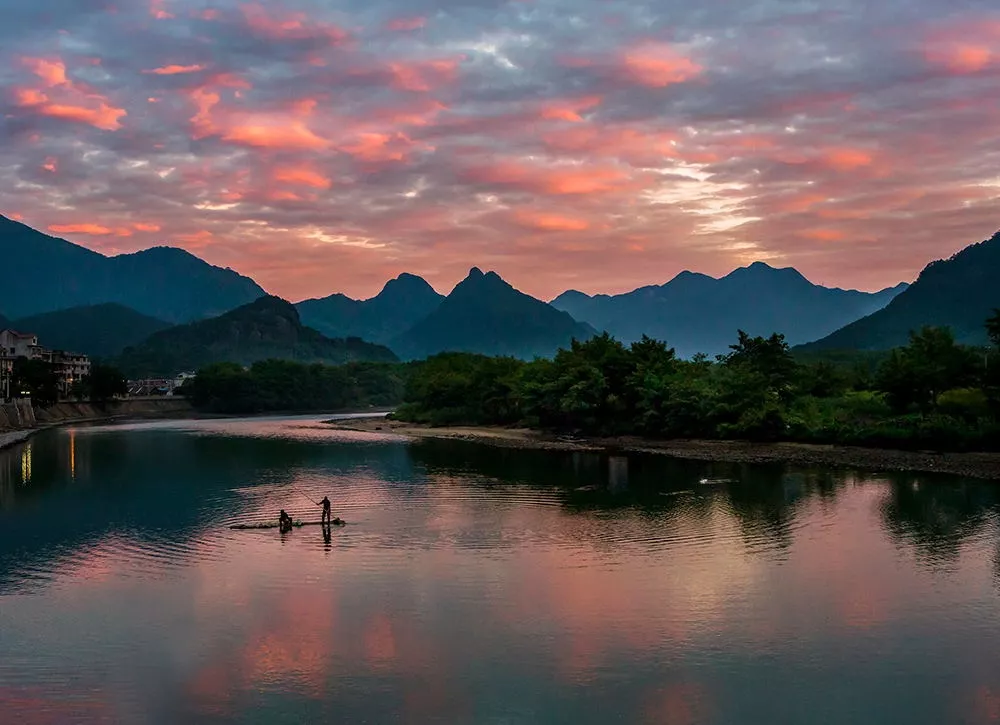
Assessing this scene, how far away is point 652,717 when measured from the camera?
16.4 meters

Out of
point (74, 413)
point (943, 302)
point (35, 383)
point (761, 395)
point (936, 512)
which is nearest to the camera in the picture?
point (936, 512)

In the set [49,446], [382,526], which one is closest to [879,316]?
[49,446]

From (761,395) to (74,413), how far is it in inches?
3982

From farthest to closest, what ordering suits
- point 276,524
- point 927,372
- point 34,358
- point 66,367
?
point 66,367 → point 34,358 → point 927,372 → point 276,524

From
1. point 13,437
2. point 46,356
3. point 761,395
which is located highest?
point 46,356

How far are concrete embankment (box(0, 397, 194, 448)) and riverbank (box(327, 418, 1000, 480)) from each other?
135 feet

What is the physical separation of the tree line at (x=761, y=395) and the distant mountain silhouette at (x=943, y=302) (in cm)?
9796

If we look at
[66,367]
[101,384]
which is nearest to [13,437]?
[101,384]

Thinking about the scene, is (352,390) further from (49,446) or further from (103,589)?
(103,589)

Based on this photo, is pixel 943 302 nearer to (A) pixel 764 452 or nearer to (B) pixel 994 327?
(B) pixel 994 327

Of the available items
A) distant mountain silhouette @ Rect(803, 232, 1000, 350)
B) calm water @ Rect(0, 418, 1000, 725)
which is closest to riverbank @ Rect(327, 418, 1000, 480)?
calm water @ Rect(0, 418, 1000, 725)

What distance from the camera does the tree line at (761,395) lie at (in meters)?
59.3

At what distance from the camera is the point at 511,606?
2364 cm

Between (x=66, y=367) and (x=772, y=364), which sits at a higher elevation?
(x=66, y=367)
